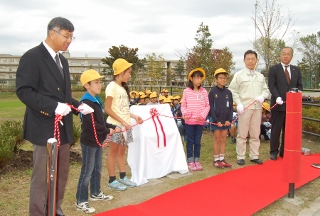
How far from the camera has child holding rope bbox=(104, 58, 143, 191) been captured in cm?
369

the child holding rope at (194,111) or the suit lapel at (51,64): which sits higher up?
the suit lapel at (51,64)

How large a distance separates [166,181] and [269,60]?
969cm

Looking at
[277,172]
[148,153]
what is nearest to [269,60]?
[277,172]

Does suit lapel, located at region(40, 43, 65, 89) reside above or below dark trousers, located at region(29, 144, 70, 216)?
above

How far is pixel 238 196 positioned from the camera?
11.3 feet

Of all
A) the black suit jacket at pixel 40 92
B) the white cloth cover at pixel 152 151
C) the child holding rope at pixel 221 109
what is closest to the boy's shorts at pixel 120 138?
the white cloth cover at pixel 152 151

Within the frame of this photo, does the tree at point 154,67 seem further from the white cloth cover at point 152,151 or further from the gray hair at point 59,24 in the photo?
the gray hair at point 59,24

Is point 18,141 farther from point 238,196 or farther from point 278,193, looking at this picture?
point 278,193

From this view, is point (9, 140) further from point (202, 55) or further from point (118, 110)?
point (202, 55)

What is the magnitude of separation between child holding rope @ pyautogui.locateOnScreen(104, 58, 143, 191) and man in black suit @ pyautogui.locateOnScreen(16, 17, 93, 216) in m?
1.04

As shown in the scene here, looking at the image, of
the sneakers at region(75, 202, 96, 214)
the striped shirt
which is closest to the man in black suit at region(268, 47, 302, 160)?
the striped shirt

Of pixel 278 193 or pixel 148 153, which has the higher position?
pixel 148 153

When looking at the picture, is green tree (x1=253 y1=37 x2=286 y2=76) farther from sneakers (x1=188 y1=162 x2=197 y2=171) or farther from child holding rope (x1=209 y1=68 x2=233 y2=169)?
sneakers (x1=188 y1=162 x2=197 y2=171)

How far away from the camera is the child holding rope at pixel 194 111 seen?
462 cm
